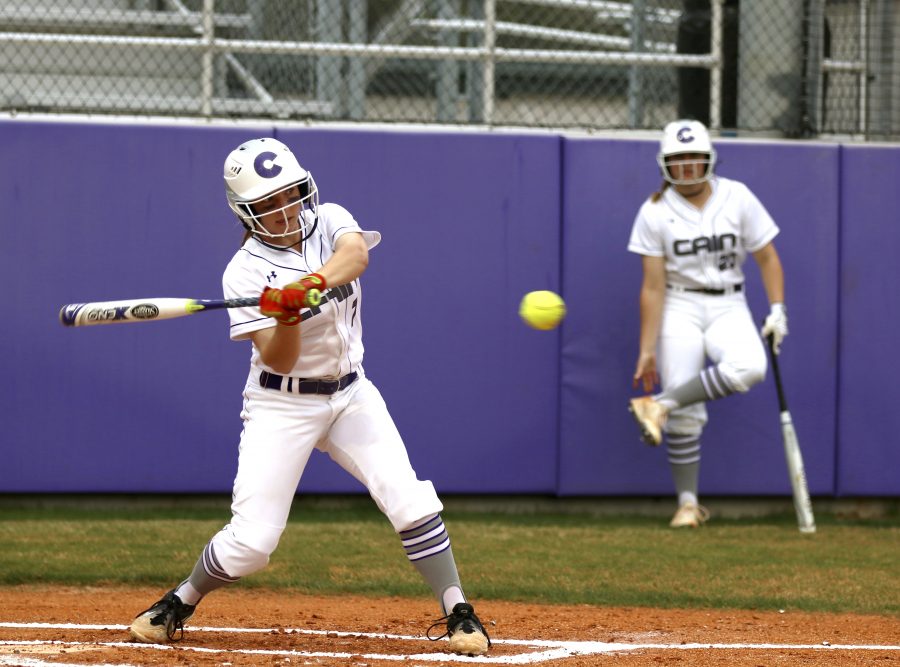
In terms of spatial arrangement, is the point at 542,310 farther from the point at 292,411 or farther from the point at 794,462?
the point at 794,462

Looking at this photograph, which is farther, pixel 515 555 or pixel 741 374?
pixel 741 374

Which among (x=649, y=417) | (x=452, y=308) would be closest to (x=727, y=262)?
(x=649, y=417)

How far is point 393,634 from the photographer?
4.50 m

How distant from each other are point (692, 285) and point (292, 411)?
138 inches

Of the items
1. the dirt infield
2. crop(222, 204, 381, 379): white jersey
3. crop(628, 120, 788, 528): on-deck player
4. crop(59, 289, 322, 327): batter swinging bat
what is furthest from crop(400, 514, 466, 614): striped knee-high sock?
crop(628, 120, 788, 528): on-deck player

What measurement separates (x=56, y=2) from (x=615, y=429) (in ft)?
14.0

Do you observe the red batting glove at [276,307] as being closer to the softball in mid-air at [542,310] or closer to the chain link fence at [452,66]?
the softball in mid-air at [542,310]

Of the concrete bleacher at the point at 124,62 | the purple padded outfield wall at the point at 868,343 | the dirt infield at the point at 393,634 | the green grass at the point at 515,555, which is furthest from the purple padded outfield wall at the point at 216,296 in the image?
the dirt infield at the point at 393,634

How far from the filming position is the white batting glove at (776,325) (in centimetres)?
682

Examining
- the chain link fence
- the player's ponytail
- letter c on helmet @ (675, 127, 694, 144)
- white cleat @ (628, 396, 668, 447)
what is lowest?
white cleat @ (628, 396, 668, 447)

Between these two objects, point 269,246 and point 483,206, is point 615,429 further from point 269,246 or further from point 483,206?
point 269,246

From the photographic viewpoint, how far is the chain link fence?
779 centimetres

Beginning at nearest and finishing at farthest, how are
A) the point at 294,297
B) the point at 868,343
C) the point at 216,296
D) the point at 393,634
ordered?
the point at 294,297 < the point at 393,634 < the point at 216,296 < the point at 868,343

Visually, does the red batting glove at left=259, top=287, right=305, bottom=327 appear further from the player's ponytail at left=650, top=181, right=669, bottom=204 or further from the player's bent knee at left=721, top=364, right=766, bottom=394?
the player's ponytail at left=650, top=181, right=669, bottom=204
